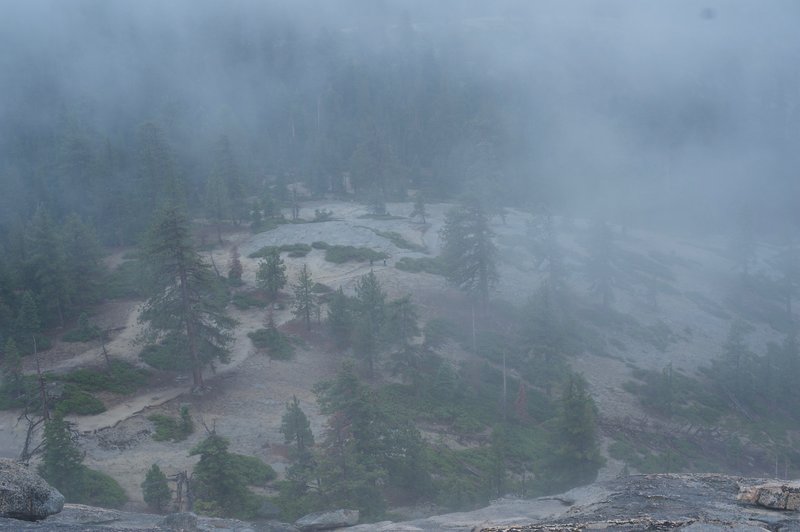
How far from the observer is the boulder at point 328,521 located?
11470 mm

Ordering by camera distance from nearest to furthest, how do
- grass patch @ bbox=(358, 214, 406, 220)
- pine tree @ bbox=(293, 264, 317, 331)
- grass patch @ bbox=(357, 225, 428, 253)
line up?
1. pine tree @ bbox=(293, 264, 317, 331)
2. grass patch @ bbox=(357, 225, 428, 253)
3. grass patch @ bbox=(358, 214, 406, 220)

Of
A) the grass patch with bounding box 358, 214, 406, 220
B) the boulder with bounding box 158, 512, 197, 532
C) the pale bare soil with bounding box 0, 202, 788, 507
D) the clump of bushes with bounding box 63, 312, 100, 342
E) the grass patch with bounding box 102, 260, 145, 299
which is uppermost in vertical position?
the boulder with bounding box 158, 512, 197, 532

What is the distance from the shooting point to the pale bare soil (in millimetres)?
24047

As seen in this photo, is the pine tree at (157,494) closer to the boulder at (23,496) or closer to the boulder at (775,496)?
the boulder at (23,496)

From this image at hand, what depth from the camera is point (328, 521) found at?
1226 centimetres

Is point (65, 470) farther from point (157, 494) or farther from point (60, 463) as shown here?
point (157, 494)

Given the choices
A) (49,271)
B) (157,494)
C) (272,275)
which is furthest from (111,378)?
(157,494)

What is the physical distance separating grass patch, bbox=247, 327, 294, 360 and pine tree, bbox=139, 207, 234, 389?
409cm

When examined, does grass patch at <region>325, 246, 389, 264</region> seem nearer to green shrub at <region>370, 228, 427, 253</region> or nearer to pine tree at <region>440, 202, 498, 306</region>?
green shrub at <region>370, 228, 427, 253</region>

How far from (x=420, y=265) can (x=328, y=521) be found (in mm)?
36698

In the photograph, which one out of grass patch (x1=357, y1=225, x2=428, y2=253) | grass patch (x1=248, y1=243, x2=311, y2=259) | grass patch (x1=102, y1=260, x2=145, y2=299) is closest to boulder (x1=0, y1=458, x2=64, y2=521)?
grass patch (x1=102, y1=260, x2=145, y2=299)

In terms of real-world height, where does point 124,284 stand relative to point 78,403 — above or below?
above

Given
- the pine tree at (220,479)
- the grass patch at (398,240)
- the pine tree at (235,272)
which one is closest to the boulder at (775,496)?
the pine tree at (220,479)

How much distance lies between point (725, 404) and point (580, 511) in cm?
3405
